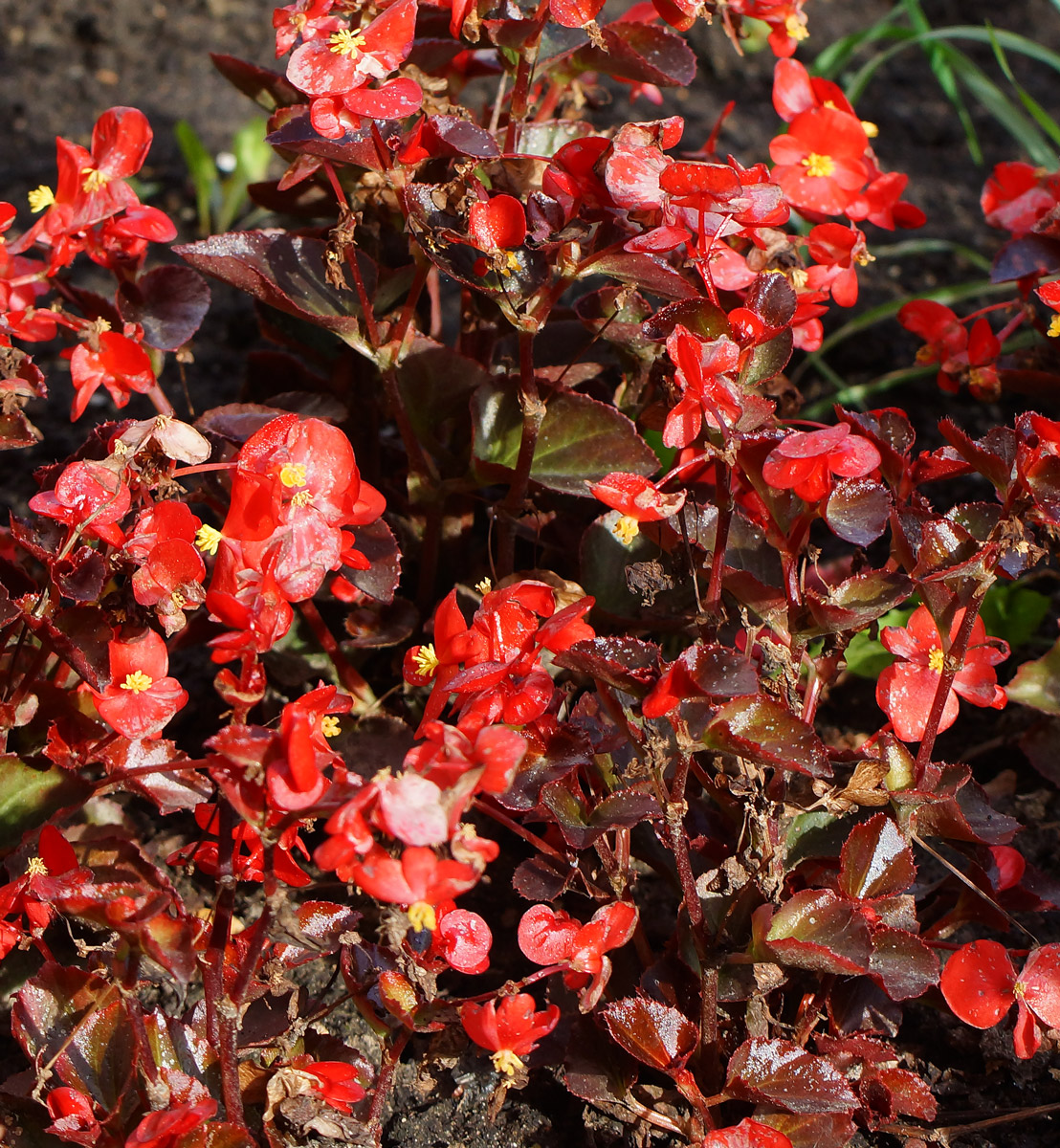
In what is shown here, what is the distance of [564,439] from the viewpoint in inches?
49.3

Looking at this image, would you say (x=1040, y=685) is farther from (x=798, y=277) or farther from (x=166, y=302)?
(x=166, y=302)

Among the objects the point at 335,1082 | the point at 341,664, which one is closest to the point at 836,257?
the point at 341,664

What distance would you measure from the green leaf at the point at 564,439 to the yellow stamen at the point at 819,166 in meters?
0.34

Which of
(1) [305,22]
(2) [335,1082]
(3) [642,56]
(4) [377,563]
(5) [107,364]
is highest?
(1) [305,22]

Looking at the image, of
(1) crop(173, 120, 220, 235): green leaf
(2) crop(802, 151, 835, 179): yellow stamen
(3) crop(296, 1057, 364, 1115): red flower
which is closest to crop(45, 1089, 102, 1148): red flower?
(3) crop(296, 1057, 364, 1115): red flower

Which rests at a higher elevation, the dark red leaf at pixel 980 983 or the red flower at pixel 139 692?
the red flower at pixel 139 692

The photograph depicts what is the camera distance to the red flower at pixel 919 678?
1.05 m

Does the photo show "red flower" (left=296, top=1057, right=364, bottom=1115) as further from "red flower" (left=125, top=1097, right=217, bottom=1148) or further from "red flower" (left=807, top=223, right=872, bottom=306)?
"red flower" (left=807, top=223, right=872, bottom=306)

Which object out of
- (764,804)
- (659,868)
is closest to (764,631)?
(764,804)

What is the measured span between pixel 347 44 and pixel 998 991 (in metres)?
0.98

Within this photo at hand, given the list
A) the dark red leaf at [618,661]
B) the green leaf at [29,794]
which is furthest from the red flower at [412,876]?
the green leaf at [29,794]

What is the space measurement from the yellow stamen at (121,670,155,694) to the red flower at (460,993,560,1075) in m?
0.38

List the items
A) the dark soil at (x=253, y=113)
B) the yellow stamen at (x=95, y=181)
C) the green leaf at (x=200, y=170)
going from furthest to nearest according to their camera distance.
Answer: the green leaf at (x=200, y=170), the dark soil at (x=253, y=113), the yellow stamen at (x=95, y=181)

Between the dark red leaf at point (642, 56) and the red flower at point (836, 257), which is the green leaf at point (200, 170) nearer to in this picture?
the dark red leaf at point (642, 56)
